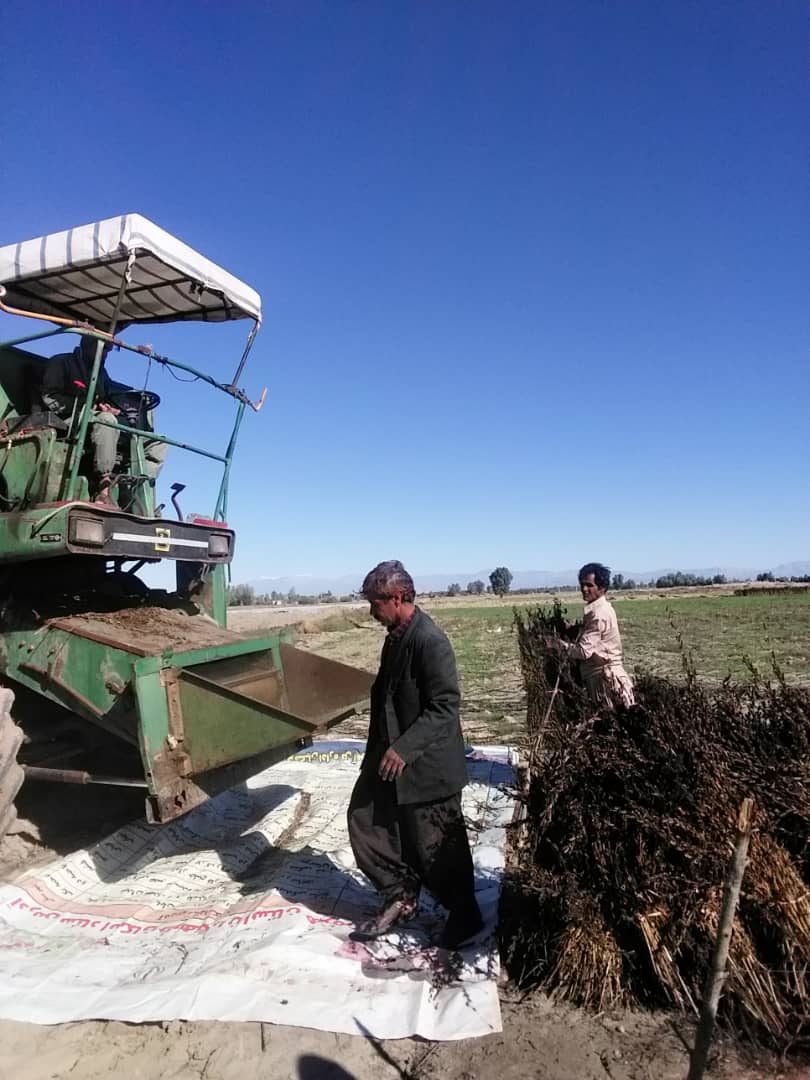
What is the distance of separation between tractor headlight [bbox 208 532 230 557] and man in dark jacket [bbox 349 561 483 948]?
7.51 feet

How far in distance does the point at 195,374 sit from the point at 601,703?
387cm

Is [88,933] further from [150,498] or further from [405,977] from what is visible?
[150,498]

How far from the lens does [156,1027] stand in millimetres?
2896

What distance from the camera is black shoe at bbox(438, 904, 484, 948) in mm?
3383

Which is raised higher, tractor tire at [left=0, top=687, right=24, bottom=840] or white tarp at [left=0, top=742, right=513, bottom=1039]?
tractor tire at [left=0, top=687, right=24, bottom=840]

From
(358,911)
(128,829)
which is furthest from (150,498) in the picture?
(358,911)

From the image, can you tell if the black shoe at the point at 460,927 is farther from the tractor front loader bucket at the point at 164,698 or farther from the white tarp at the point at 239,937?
the tractor front loader bucket at the point at 164,698

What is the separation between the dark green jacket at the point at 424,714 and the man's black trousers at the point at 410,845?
13 centimetres

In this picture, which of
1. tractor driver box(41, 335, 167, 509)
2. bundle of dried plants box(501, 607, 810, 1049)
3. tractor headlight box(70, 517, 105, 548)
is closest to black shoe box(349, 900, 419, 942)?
bundle of dried plants box(501, 607, 810, 1049)

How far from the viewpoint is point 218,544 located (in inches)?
219

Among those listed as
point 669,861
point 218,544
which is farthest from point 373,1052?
point 218,544

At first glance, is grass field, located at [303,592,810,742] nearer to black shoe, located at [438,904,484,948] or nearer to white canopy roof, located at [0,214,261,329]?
black shoe, located at [438,904,484,948]

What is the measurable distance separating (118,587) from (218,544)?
868 millimetres

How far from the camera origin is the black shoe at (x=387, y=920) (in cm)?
347
